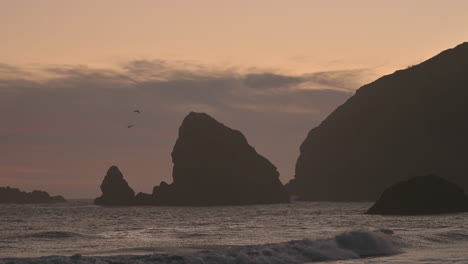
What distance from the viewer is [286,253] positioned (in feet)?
125

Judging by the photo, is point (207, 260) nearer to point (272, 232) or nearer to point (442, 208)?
point (272, 232)

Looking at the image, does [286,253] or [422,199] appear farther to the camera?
[422,199]

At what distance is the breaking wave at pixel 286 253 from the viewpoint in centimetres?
3372

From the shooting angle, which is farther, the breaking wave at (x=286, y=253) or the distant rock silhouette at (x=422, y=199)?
the distant rock silhouette at (x=422, y=199)

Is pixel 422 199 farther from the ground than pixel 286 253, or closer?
farther from the ground

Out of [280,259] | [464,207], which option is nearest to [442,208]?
[464,207]

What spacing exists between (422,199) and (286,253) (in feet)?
202

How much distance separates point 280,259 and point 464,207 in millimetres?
66470

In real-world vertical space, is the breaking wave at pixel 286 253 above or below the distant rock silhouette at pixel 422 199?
below

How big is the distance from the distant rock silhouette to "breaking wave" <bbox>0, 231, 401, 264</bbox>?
49636 millimetres

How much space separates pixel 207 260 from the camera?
34781 mm

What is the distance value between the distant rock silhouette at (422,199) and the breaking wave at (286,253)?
163 feet

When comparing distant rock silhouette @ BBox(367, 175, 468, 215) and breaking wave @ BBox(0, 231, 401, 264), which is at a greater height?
distant rock silhouette @ BBox(367, 175, 468, 215)

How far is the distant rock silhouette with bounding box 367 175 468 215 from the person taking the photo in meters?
94.9
